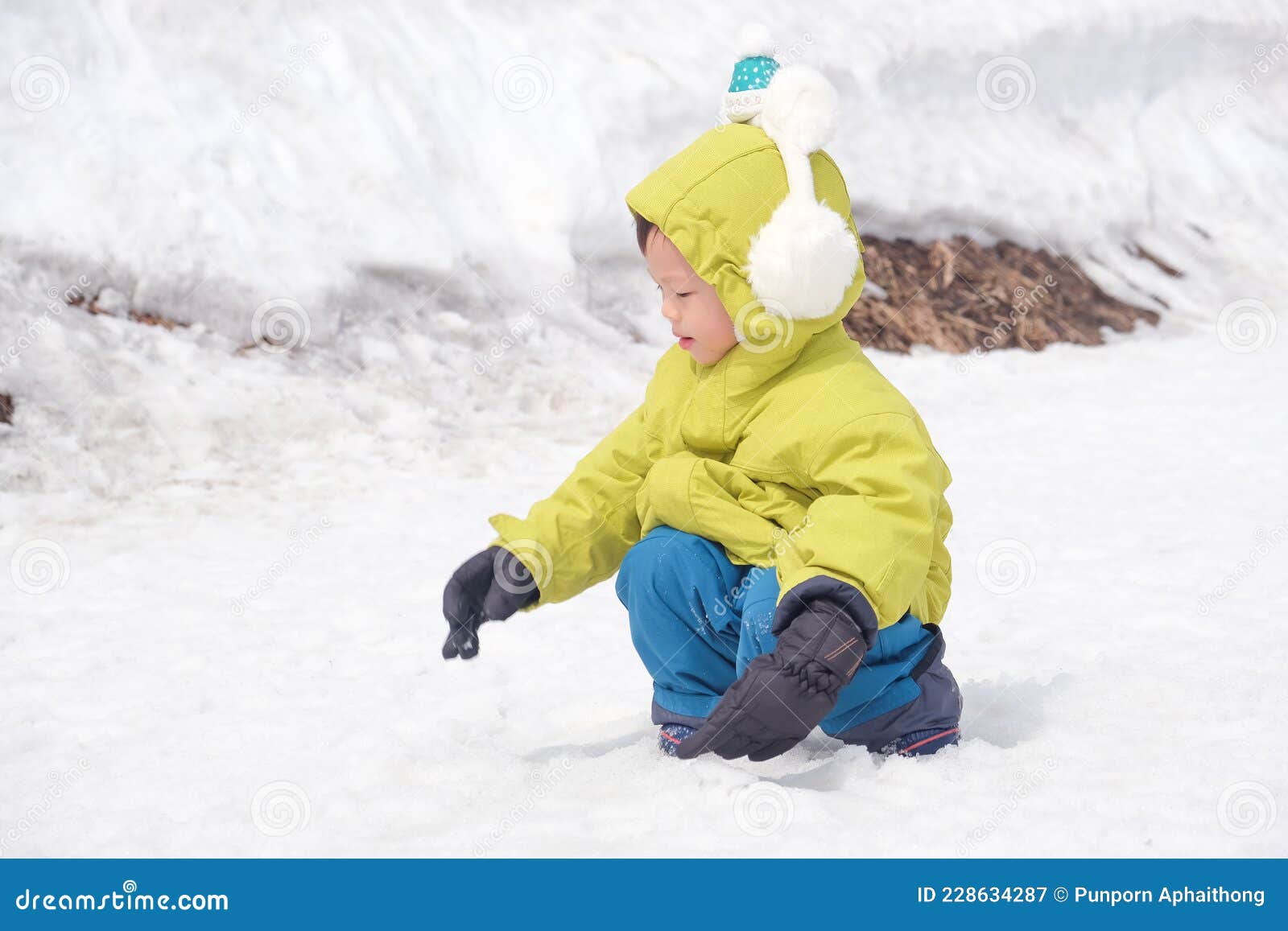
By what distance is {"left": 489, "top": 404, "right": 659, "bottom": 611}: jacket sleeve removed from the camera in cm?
260

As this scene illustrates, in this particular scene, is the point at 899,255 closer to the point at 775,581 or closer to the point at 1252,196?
the point at 1252,196

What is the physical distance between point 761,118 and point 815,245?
34cm

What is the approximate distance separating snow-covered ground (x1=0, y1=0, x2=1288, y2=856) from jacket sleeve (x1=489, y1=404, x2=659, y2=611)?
1.22 ft

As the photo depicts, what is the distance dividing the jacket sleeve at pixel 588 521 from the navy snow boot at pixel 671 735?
334 millimetres

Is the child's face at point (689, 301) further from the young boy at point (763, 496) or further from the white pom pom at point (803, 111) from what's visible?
the white pom pom at point (803, 111)

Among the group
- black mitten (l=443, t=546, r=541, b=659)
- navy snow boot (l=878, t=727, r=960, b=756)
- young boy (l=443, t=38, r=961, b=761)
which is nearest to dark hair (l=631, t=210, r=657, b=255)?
young boy (l=443, t=38, r=961, b=761)

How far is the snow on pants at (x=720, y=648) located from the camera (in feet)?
7.81

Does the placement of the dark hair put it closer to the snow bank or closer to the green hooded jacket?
the green hooded jacket

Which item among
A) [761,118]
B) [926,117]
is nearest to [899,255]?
[926,117]

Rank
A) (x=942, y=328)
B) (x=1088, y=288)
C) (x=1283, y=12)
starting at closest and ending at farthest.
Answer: (x=942, y=328) → (x=1088, y=288) → (x=1283, y=12)

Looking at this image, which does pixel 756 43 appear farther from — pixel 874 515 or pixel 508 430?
pixel 508 430

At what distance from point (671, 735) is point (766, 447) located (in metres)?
0.61

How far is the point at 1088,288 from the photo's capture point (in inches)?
330

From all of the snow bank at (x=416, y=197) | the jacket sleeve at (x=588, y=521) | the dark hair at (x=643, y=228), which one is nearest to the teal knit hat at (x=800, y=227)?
the dark hair at (x=643, y=228)
